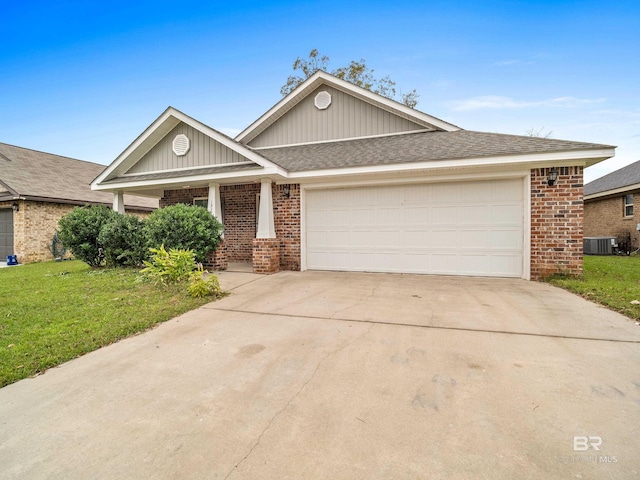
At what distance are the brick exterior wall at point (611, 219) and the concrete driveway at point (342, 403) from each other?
14459mm

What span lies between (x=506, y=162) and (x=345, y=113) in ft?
19.0

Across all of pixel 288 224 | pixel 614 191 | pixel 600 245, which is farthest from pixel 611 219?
pixel 288 224

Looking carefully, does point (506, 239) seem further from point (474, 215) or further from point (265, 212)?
point (265, 212)

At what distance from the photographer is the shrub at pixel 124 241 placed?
28.5ft

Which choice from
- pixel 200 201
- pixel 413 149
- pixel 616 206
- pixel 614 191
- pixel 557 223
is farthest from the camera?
pixel 616 206

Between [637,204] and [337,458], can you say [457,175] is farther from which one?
[637,204]

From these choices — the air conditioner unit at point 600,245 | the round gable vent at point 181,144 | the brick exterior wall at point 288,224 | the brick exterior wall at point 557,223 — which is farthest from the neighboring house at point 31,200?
the air conditioner unit at point 600,245

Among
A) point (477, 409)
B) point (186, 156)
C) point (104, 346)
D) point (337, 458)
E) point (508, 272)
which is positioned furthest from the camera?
point (186, 156)

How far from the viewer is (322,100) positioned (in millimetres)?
10914

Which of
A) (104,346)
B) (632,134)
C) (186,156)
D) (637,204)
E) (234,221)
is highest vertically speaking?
(632,134)

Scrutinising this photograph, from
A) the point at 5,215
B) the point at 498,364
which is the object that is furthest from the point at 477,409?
the point at 5,215

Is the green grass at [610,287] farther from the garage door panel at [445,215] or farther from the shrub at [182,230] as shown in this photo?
the shrub at [182,230]

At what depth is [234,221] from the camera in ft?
35.1

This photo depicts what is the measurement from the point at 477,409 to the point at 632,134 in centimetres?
2963
